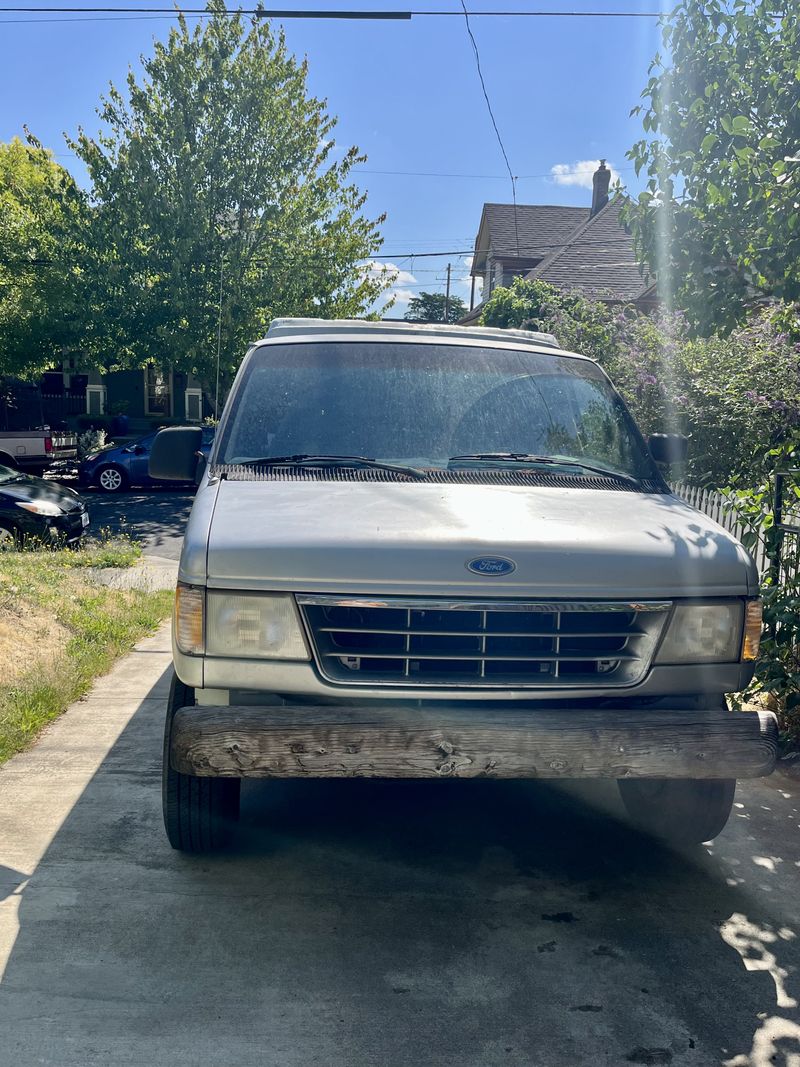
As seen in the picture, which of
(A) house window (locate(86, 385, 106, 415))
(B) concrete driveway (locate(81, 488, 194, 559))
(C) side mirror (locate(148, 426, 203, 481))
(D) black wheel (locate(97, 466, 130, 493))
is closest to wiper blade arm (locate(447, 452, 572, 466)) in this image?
(C) side mirror (locate(148, 426, 203, 481))

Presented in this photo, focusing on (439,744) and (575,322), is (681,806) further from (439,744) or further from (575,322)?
(575,322)

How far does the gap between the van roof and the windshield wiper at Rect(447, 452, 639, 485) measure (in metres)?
0.92

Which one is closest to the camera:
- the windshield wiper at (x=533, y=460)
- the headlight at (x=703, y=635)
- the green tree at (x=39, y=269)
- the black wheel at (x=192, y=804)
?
the headlight at (x=703, y=635)

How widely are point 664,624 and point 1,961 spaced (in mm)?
2395

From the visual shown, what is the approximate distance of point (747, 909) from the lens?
12.3 feet

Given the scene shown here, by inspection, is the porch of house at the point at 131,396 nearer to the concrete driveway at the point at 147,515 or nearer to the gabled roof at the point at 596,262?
the concrete driveway at the point at 147,515

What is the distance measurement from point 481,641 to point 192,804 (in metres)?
1.30

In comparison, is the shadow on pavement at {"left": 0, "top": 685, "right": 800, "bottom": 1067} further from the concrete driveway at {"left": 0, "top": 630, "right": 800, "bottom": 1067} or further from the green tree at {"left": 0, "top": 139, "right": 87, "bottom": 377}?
the green tree at {"left": 0, "top": 139, "right": 87, "bottom": 377}

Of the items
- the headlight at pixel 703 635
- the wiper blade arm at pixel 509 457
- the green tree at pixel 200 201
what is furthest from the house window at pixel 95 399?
the headlight at pixel 703 635

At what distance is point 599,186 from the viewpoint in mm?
36562

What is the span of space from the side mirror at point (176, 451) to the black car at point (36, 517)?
332 inches

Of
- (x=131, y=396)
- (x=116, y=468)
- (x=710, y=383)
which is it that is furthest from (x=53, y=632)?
(x=131, y=396)

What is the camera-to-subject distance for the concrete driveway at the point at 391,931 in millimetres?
2844

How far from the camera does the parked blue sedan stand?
75.0 feet
